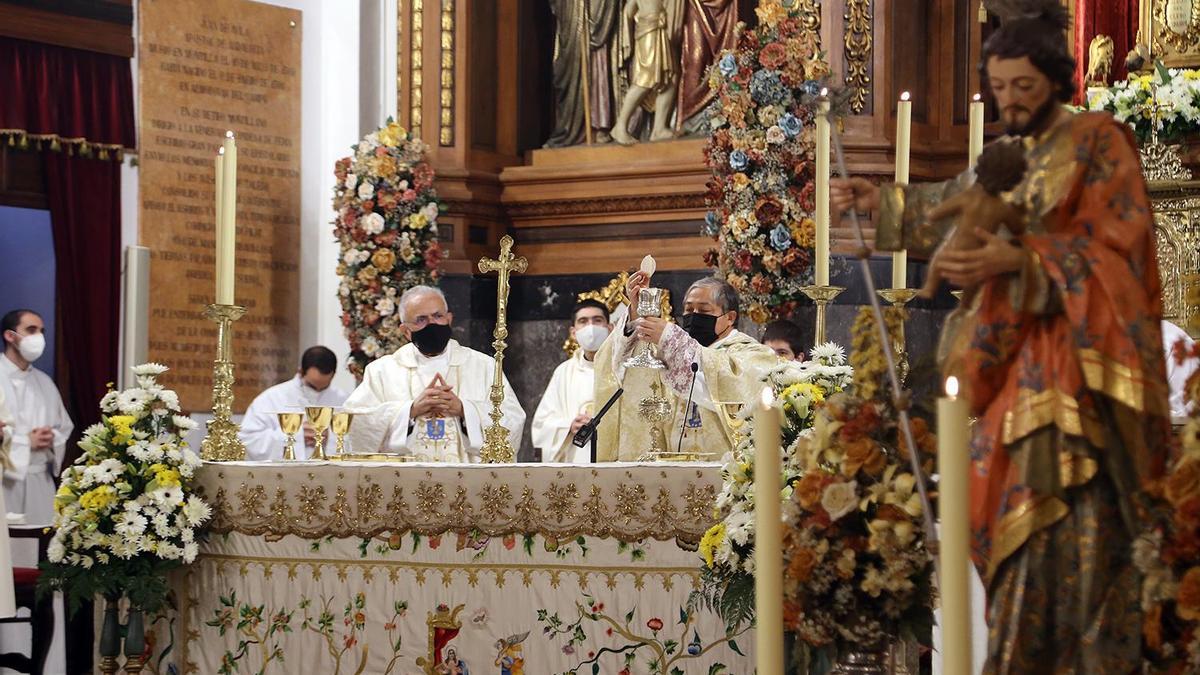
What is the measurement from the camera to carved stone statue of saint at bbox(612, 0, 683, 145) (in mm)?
10312

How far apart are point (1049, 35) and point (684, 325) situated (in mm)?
4078

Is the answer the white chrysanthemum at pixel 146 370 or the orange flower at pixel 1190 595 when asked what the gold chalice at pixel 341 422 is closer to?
the white chrysanthemum at pixel 146 370

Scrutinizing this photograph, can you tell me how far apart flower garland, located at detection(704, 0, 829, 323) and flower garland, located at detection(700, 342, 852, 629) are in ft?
8.88

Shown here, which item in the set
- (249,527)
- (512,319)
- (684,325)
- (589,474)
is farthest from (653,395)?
(512,319)

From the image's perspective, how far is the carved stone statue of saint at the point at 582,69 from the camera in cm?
1061

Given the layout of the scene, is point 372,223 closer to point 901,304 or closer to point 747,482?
point 747,482

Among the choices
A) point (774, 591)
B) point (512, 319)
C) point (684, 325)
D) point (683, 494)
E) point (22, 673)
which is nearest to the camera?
point (774, 591)

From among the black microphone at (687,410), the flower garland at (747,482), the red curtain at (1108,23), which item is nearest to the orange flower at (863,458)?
the flower garland at (747,482)

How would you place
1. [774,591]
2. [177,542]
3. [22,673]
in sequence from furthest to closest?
[22,673], [177,542], [774,591]

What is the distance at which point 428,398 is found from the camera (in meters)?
7.54

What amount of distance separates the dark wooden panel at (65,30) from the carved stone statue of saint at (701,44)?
341 cm

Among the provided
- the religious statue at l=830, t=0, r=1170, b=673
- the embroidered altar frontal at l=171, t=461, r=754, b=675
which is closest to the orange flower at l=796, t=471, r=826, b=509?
the religious statue at l=830, t=0, r=1170, b=673

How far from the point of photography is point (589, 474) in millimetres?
6699

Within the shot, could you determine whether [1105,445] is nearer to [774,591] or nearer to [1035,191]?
[1035,191]
